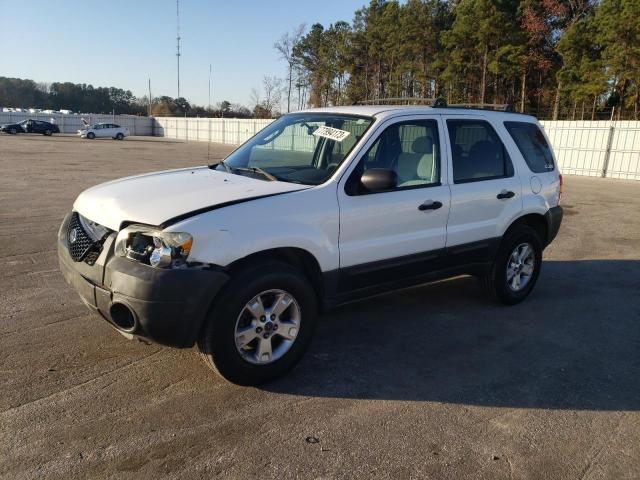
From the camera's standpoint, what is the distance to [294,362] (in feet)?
12.6

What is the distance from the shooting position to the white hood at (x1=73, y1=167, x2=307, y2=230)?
11.3 feet

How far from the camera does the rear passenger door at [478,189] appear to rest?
15.8ft

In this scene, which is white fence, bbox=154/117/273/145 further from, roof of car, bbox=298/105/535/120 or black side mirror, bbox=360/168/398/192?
black side mirror, bbox=360/168/398/192

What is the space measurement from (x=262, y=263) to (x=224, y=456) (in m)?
1.22

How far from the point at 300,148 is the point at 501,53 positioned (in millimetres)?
39123

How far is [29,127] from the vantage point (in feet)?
165

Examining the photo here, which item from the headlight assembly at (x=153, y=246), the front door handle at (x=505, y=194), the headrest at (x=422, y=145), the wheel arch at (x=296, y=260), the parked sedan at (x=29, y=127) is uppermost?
the headrest at (x=422, y=145)

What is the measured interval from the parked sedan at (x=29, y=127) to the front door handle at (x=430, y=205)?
54.7 m

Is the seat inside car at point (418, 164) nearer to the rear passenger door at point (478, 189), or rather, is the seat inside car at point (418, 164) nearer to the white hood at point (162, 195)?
the rear passenger door at point (478, 189)

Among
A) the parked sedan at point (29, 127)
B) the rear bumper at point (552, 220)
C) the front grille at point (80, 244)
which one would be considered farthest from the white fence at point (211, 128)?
the front grille at point (80, 244)

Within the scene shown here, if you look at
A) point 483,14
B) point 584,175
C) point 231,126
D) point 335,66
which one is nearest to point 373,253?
point 584,175

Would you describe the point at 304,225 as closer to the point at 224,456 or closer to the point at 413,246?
the point at 413,246

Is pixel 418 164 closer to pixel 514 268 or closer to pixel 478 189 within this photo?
pixel 478 189

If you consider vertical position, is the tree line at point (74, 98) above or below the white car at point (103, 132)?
above
